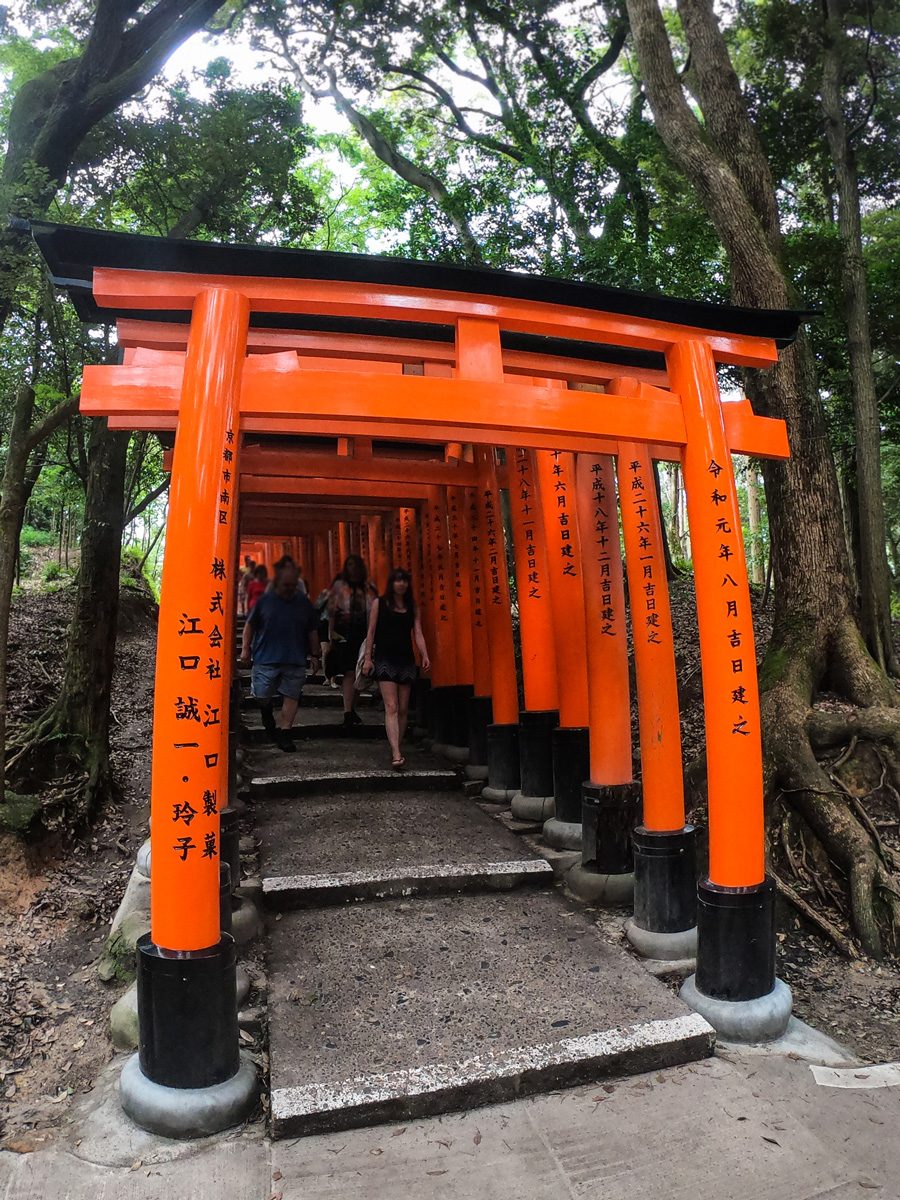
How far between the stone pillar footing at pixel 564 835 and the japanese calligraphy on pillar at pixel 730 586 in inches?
79.6

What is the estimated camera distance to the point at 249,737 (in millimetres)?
8227

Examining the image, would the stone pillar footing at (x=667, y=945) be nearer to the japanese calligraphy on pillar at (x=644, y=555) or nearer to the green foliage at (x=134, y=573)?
the japanese calligraphy on pillar at (x=644, y=555)

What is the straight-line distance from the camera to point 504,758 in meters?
6.67

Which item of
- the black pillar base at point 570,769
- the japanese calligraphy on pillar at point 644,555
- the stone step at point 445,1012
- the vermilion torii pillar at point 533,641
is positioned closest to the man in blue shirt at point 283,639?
the vermilion torii pillar at point 533,641

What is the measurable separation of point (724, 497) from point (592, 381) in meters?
1.17

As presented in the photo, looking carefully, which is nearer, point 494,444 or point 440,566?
point 494,444

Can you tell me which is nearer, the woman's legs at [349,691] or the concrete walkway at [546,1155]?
the concrete walkway at [546,1155]

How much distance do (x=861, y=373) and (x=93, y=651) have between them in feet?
24.9

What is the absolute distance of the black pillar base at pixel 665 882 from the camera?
4.24 meters

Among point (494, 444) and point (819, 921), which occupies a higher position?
point (494, 444)

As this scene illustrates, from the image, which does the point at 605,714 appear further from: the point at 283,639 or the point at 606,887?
the point at 283,639

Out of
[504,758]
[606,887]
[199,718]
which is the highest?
[199,718]

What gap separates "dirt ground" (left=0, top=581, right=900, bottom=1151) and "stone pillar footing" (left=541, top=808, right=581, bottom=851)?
1.03m

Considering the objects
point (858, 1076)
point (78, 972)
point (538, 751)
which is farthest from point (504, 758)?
point (858, 1076)
